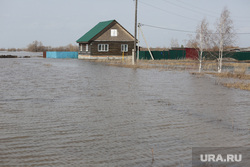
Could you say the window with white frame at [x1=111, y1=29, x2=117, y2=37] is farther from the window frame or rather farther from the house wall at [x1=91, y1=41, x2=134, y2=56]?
the house wall at [x1=91, y1=41, x2=134, y2=56]

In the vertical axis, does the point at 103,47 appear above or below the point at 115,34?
below

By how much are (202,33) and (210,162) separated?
74.7 ft

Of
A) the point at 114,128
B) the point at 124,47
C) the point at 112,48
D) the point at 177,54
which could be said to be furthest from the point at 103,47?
the point at 114,128

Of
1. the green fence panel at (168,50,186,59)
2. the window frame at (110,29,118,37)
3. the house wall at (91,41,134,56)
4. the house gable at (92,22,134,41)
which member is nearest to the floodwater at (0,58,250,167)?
the house wall at (91,41,134,56)

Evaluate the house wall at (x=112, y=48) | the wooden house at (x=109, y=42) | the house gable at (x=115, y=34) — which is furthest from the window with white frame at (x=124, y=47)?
the house gable at (x=115, y=34)

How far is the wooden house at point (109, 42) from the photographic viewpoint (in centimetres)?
4725

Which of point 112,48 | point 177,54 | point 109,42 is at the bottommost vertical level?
point 177,54

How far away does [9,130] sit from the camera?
21.8 feet

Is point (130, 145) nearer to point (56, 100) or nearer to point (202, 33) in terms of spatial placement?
point (56, 100)

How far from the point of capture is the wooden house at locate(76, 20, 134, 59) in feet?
155

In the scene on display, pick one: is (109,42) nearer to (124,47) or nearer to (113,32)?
(113,32)

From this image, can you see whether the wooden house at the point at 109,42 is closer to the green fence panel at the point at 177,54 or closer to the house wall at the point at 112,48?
the house wall at the point at 112,48

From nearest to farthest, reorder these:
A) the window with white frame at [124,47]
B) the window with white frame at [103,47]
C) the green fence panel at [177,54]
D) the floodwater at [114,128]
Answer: the floodwater at [114,128] → the window with white frame at [103,47] → the window with white frame at [124,47] → the green fence panel at [177,54]

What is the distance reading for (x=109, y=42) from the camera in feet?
158
